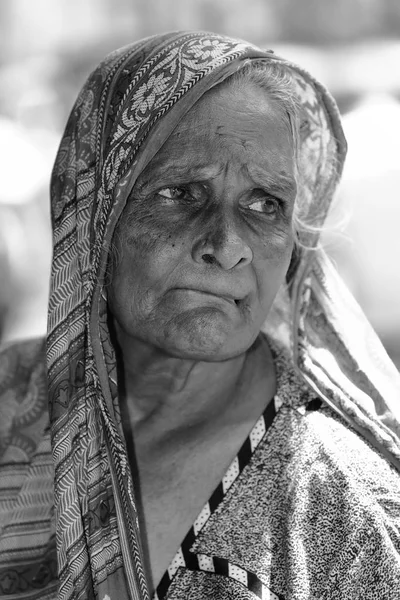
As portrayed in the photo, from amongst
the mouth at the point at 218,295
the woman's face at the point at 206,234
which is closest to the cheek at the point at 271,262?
the woman's face at the point at 206,234

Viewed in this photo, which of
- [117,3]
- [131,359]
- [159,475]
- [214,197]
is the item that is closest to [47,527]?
[159,475]

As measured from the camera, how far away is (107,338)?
2.24 meters

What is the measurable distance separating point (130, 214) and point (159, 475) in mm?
667

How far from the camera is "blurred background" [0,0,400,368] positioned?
4453 mm

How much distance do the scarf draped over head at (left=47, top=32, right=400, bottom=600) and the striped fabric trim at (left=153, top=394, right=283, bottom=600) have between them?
12cm

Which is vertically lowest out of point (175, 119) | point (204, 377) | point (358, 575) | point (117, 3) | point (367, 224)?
point (358, 575)

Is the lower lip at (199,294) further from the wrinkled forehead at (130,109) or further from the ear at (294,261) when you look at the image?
the ear at (294,261)

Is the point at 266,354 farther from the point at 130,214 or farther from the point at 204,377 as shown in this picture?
the point at 130,214

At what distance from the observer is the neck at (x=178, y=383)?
2.42m

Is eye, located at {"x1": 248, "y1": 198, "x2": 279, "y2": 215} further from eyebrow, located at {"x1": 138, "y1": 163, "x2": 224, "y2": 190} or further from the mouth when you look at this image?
the mouth

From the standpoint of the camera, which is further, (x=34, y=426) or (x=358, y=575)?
(x=34, y=426)

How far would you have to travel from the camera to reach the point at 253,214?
2250 mm

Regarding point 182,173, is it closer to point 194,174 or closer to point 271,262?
point 194,174

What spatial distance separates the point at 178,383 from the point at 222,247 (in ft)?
1.61
